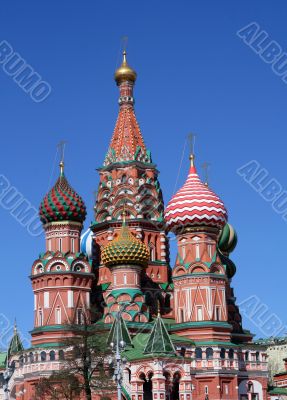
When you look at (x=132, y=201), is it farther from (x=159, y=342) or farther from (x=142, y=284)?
(x=159, y=342)

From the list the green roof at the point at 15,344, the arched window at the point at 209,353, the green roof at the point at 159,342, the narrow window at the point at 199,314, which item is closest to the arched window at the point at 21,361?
the green roof at the point at 15,344

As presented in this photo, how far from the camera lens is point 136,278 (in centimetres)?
5606

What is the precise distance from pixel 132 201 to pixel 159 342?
1433 centimetres

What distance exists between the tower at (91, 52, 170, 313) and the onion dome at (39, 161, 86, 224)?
12.9ft

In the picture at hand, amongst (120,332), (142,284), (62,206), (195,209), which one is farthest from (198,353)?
(62,206)

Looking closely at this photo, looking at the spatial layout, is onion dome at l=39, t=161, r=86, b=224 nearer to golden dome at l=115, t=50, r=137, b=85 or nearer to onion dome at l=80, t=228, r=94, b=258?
onion dome at l=80, t=228, r=94, b=258

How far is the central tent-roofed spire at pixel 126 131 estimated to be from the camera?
6175 cm

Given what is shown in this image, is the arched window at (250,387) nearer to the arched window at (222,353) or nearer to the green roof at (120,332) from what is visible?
the arched window at (222,353)

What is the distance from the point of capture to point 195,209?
56188mm

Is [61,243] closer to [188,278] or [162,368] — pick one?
[188,278]

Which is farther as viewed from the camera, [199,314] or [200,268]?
[200,268]

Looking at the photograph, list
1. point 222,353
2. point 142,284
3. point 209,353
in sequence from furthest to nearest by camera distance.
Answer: point 142,284
point 222,353
point 209,353

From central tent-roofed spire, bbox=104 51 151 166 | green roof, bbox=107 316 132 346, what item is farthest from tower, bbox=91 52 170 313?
green roof, bbox=107 316 132 346

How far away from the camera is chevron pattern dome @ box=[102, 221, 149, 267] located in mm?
55562
